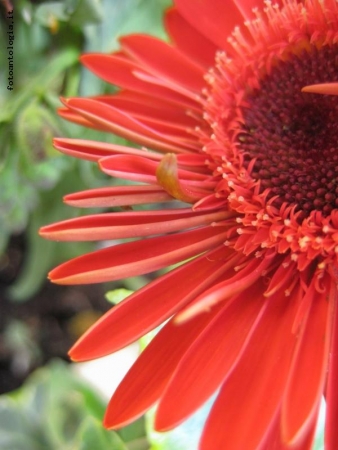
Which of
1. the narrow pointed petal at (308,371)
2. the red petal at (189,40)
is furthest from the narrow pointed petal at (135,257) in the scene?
the red petal at (189,40)

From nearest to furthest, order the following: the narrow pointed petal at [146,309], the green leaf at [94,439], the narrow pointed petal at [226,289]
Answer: the narrow pointed petal at [226,289] < the narrow pointed petal at [146,309] < the green leaf at [94,439]

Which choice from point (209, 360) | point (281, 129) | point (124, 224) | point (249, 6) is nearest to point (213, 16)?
point (249, 6)

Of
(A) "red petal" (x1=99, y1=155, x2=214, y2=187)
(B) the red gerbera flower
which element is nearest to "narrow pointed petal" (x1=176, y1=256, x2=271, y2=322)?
(B) the red gerbera flower

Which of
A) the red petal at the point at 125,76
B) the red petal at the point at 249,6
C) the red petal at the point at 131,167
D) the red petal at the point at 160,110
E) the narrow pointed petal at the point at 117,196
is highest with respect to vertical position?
the red petal at the point at 249,6

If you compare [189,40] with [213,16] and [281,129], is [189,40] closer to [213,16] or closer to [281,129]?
[213,16]

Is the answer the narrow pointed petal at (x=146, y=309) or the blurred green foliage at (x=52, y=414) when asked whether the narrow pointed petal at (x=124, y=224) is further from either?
the blurred green foliage at (x=52, y=414)

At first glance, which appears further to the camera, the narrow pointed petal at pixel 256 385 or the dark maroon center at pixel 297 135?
the dark maroon center at pixel 297 135

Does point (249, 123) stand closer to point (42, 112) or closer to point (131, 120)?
point (131, 120)
